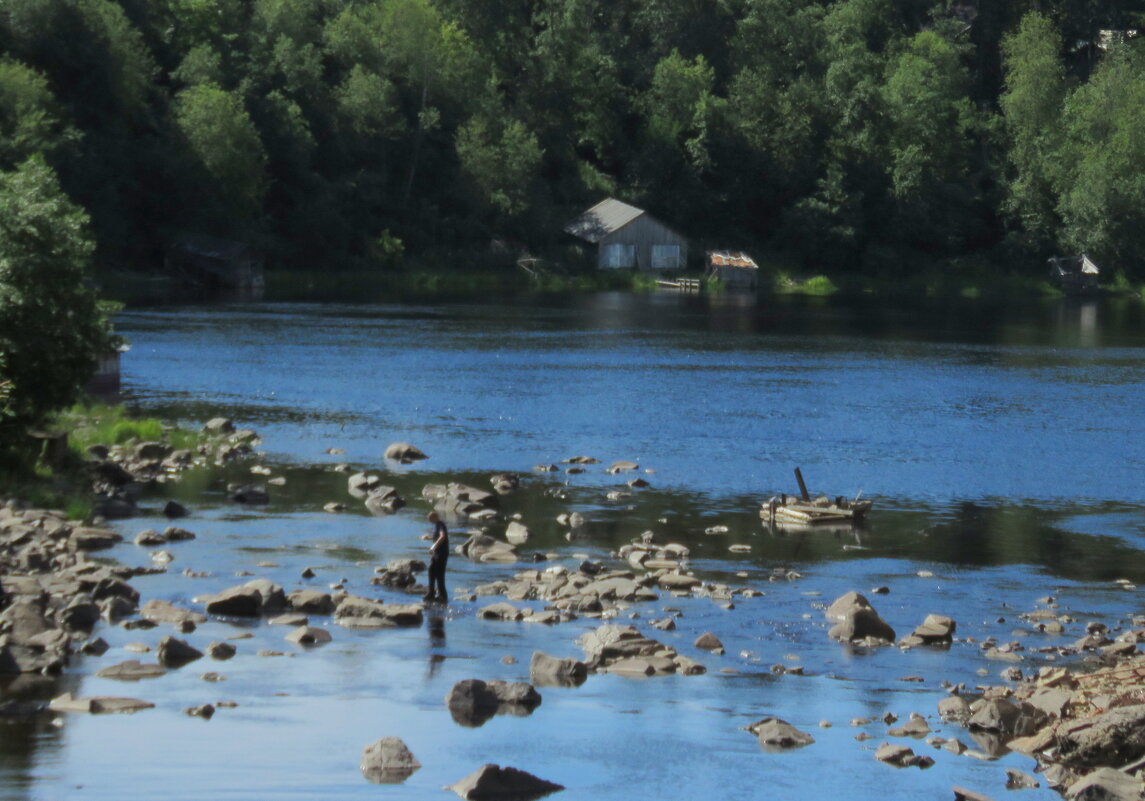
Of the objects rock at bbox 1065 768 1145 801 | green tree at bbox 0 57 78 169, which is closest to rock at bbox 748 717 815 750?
rock at bbox 1065 768 1145 801

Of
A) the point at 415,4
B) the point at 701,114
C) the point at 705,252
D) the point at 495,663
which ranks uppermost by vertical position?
the point at 415,4

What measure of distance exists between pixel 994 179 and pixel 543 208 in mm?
47485

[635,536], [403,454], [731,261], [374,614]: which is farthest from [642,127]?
[374,614]

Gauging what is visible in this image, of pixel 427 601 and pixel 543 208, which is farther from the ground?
pixel 543 208

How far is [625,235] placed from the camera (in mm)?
143875

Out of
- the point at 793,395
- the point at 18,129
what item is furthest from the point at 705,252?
the point at 793,395

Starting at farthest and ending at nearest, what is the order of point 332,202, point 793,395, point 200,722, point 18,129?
point 332,202
point 18,129
point 793,395
point 200,722

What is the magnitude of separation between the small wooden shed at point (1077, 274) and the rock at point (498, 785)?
5271 inches

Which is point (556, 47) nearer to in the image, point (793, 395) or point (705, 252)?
point (705, 252)

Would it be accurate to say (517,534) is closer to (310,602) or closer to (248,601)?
(310,602)

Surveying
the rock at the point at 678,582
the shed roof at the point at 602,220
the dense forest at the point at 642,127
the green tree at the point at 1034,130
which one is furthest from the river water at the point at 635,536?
the green tree at the point at 1034,130

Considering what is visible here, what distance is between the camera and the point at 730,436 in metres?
57.9

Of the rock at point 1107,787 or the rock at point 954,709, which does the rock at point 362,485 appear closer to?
the rock at point 954,709

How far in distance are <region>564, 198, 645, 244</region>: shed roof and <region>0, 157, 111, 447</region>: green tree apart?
10368 centimetres
